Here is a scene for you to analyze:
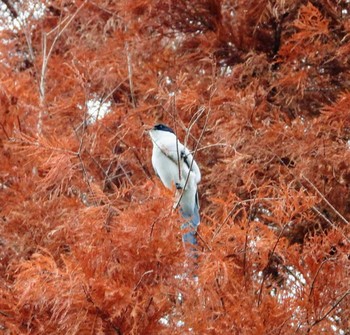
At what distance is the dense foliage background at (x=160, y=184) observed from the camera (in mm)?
3299

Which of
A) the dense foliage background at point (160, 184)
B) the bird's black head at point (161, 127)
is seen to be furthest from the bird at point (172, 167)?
the dense foliage background at point (160, 184)

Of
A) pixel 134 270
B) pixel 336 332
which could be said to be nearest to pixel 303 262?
pixel 336 332

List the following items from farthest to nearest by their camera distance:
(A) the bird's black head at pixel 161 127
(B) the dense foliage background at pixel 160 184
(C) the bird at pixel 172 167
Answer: (A) the bird's black head at pixel 161 127 → (C) the bird at pixel 172 167 → (B) the dense foliage background at pixel 160 184

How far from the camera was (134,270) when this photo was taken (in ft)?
10.9

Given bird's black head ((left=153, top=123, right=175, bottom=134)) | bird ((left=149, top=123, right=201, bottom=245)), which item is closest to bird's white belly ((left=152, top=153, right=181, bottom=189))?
bird ((left=149, top=123, right=201, bottom=245))

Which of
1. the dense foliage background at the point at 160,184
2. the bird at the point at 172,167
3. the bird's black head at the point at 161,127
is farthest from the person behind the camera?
the bird's black head at the point at 161,127

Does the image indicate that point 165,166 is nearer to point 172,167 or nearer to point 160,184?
point 172,167

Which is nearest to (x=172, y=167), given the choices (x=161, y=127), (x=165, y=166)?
(x=165, y=166)

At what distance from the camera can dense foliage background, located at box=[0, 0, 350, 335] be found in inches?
130

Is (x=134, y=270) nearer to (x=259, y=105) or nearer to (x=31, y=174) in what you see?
(x=31, y=174)

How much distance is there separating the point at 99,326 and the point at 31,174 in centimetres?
236

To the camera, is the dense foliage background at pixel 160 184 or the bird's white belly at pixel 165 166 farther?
the bird's white belly at pixel 165 166

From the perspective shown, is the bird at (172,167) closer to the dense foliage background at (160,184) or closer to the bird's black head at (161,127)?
A: the bird's black head at (161,127)

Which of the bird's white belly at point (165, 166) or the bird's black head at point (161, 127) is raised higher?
the bird's black head at point (161, 127)
